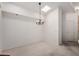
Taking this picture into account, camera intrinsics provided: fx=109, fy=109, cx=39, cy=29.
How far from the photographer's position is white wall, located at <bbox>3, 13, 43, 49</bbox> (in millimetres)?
2250

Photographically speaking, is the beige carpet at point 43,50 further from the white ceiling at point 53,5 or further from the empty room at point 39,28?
the white ceiling at point 53,5

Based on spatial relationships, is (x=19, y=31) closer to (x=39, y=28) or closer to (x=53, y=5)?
(x=39, y=28)

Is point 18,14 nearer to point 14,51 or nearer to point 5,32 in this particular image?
point 5,32

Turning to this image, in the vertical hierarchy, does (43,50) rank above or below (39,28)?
below

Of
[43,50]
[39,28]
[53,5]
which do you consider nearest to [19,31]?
[39,28]

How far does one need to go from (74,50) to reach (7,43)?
1386mm

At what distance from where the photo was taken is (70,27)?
2.29 meters

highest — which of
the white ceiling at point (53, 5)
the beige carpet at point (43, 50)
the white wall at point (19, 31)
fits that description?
the white ceiling at point (53, 5)

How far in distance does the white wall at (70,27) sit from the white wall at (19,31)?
526mm

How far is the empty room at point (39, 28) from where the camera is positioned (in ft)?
7.38

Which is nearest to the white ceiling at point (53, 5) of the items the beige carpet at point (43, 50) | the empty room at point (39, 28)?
the empty room at point (39, 28)

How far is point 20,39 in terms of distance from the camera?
2.31 metres

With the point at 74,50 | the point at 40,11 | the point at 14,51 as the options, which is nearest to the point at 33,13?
the point at 40,11

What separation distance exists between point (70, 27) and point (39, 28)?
0.65 m
